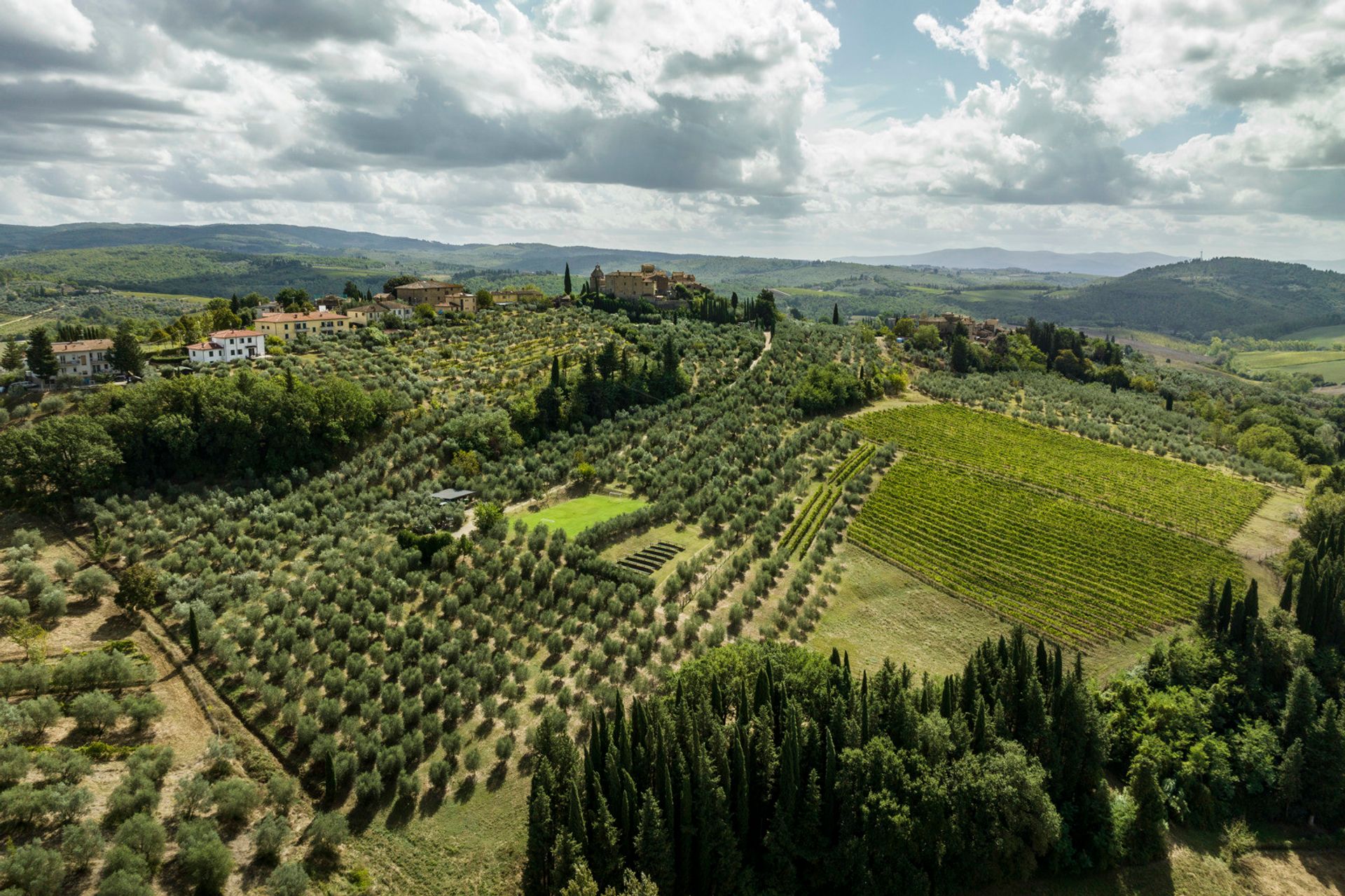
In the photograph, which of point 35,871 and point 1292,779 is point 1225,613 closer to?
point 1292,779

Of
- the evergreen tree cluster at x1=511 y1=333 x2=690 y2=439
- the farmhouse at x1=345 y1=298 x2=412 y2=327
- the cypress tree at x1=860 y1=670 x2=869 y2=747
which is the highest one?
the farmhouse at x1=345 y1=298 x2=412 y2=327

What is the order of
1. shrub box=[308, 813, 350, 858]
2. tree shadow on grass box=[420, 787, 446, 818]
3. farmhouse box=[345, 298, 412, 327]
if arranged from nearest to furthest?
shrub box=[308, 813, 350, 858] < tree shadow on grass box=[420, 787, 446, 818] < farmhouse box=[345, 298, 412, 327]

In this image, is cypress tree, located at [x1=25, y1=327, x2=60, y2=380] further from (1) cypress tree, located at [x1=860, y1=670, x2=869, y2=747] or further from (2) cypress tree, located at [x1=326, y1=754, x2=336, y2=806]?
(1) cypress tree, located at [x1=860, y1=670, x2=869, y2=747]

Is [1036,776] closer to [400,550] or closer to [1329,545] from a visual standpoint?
[1329,545]

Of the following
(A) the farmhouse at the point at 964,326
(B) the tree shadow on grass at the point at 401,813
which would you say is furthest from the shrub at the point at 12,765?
(A) the farmhouse at the point at 964,326

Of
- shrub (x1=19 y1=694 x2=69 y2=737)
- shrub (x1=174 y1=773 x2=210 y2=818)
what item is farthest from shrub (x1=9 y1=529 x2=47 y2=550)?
shrub (x1=174 y1=773 x2=210 y2=818)

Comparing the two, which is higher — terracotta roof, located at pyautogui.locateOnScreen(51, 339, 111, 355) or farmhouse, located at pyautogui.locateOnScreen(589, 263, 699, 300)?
farmhouse, located at pyautogui.locateOnScreen(589, 263, 699, 300)

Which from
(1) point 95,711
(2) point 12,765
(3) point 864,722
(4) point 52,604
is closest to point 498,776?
(3) point 864,722

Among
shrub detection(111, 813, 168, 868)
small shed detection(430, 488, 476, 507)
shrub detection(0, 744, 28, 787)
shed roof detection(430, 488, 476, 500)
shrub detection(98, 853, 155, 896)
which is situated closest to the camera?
shrub detection(98, 853, 155, 896)

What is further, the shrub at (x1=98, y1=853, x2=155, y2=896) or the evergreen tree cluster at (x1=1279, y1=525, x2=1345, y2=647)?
the evergreen tree cluster at (x1=1279, y1=525, x2=1345, y2=647)

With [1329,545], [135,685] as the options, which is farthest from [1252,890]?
[135,685]
